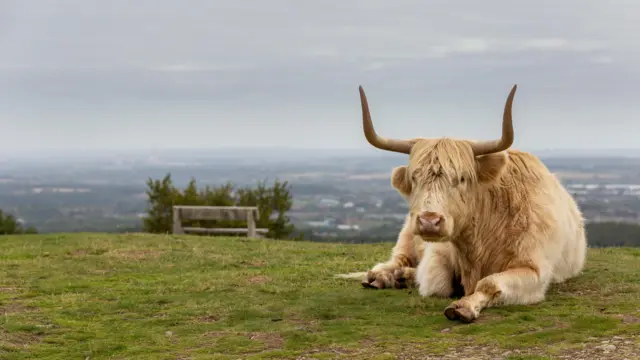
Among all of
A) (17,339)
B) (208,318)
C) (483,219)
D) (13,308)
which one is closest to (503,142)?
(483,219)

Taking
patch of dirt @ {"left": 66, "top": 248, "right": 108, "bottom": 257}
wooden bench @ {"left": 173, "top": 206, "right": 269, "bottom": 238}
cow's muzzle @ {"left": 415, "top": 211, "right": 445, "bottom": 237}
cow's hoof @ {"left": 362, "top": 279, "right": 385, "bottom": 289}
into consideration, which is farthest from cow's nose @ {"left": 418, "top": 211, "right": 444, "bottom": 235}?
wooden bench @ {"left": 173, "top": 206, "right": 269, "bottom": 238}

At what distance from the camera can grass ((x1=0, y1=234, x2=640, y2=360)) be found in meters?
6.57

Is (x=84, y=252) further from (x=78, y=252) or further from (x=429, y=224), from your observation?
(x=429, y=224)

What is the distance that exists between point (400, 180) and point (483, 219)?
93cm

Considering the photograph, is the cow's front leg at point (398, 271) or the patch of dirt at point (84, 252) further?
the patch of dirt at point (84, 252)

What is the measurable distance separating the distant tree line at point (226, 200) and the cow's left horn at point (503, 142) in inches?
933

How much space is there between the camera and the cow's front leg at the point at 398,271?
9.84 meters

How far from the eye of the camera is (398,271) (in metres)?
9.92

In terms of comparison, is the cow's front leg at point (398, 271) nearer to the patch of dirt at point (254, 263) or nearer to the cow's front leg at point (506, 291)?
the cow's front leg at point (506, 291)

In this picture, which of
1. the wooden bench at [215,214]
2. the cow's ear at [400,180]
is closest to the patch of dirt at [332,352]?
the cow's ear at [400,180]

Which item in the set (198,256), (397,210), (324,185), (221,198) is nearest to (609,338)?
(198,256)

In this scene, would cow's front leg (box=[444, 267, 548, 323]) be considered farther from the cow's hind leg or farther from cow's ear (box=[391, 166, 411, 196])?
cow's ear (box=[391, 166, 411, 196])

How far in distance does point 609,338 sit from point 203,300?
14.5 ft

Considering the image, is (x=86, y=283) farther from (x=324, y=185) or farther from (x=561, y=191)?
(x=324, y=185)
